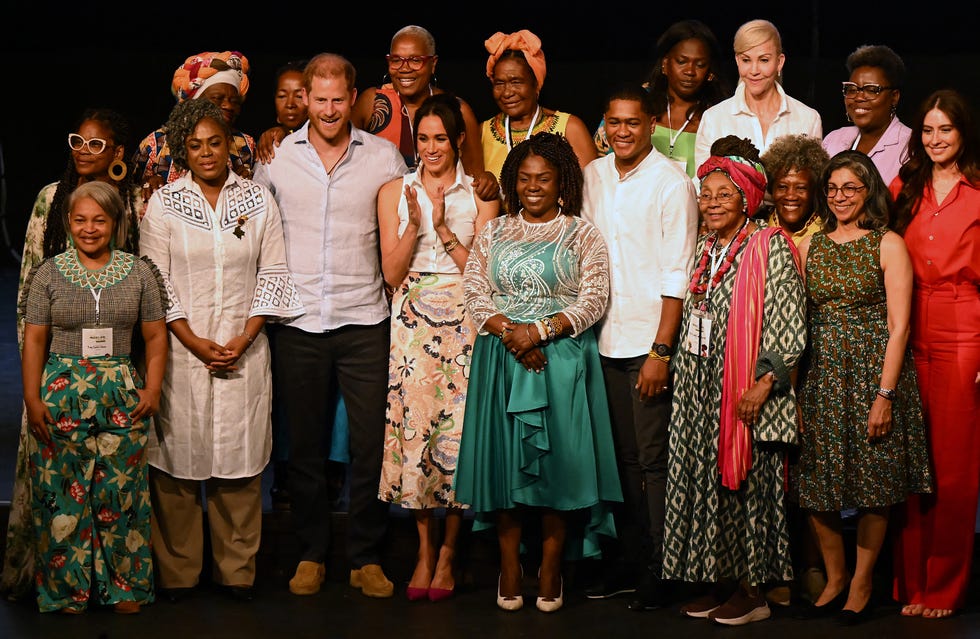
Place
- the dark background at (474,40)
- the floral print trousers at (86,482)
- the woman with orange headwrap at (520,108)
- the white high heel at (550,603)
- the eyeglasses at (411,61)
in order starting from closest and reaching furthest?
1. the floral print trousers at (86,482)
2. the white high heel at (550,603)
3. the woman with orange headwrap at (520,108)
4. the eyeglasses at (411,61)
5. the dark background at (474,40)

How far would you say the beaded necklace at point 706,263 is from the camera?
4266 mm

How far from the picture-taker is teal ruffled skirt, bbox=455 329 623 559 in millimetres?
4375

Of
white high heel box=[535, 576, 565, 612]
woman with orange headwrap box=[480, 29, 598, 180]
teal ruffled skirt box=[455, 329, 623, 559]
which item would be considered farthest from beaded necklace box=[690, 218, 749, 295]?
white high heel box=[535, 576, 565, 612]

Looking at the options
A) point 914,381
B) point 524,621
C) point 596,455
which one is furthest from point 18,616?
point 914,381

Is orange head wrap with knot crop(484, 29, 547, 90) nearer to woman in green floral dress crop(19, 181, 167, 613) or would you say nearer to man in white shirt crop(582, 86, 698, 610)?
man in white shirt crop(582, 86, 698, 610)

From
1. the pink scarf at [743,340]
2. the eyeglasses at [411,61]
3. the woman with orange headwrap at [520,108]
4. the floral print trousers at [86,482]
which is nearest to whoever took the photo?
the pink scarf at [743,340]

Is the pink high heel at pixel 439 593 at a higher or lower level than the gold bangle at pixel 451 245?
lower

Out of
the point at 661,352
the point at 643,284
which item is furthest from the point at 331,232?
the point at 661,352

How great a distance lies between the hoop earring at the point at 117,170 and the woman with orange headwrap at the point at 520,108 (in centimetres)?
132

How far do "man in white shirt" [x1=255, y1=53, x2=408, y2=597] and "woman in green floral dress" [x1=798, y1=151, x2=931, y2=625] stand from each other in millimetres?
1528

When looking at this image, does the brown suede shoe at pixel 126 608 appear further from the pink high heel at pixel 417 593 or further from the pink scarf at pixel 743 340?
the pink scarf at pixel 743 340

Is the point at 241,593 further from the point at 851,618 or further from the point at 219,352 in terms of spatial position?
the point at 851,618

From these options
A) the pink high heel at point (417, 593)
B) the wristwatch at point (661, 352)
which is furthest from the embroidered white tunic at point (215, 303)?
the wristwatch at point (661, 352)

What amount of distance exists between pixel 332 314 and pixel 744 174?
152 centimetres
